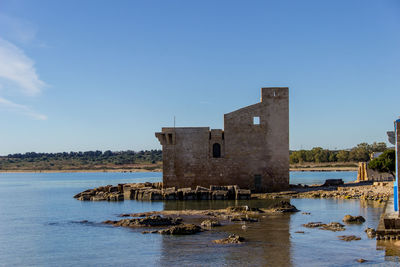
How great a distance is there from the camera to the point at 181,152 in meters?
30.7

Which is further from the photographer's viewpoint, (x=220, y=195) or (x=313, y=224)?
(x=220, y=195)

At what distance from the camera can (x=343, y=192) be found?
28.7 m

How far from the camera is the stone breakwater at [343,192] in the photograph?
2614cm

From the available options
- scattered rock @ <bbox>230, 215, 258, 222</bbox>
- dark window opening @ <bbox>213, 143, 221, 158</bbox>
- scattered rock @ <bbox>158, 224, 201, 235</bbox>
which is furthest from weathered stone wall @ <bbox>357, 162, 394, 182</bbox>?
scattered rock @ <bbox>158, 224, 201, 235</bbox>

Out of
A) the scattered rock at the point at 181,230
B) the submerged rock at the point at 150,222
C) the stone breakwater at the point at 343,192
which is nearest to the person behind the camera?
the scattered rock at the point at 181,230

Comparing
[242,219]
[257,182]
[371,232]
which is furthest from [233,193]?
[371,232]

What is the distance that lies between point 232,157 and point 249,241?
53.3ft

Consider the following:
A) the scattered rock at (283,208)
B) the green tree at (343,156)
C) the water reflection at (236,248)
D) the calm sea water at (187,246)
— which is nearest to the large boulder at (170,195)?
the calm sea water at (187,246)

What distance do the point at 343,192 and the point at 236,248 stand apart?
16.8m

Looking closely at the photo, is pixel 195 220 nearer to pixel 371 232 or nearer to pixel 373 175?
pixel 371 232

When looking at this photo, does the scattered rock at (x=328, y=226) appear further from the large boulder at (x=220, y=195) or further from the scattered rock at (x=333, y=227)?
the large boulder at (x=220, y=195)

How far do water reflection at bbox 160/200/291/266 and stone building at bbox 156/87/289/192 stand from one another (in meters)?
12.5

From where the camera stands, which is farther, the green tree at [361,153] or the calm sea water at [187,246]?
the green tree at [361,153]

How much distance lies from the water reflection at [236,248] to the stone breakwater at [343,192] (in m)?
9.94
